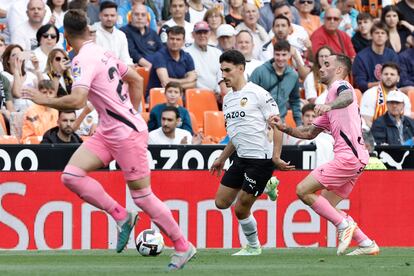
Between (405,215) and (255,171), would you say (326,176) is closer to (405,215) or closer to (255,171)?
(255,171)

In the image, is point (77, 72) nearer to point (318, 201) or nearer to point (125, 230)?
point (125, 230)

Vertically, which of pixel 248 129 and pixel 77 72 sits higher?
pixel 77 72

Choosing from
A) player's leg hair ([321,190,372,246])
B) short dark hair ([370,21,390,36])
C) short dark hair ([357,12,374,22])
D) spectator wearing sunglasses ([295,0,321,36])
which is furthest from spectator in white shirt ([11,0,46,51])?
player's leg hair ([321,190,372,246])

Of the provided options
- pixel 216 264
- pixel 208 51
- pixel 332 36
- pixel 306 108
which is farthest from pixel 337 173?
pixel 332 36

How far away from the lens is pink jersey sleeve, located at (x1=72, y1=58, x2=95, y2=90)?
10.6 metres

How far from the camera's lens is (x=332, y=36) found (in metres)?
21.1

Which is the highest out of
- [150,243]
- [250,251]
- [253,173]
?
[253,173]

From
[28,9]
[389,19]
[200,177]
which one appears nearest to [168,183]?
[200,177]

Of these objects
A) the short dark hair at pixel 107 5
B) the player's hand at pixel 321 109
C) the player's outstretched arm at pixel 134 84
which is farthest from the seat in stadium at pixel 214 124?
the player's outstretched arm at pixel 134 84

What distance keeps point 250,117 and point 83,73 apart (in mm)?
2790

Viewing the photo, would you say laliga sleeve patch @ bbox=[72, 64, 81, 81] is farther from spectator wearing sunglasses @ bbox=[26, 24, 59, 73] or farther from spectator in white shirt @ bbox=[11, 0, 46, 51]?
spectator in white shirt @ bbox=[11, 0, 46, 51]

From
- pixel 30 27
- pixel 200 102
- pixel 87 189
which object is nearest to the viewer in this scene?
pixel 87 189

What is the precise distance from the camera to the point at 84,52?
10820mm

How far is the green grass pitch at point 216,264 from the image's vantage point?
1046 centimetres
